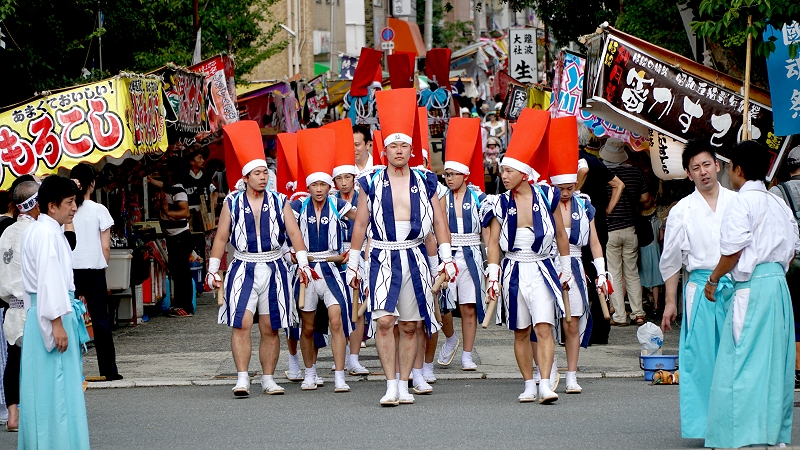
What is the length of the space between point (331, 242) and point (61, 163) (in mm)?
3218

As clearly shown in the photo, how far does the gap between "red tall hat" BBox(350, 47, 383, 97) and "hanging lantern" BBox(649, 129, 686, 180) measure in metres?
14.9

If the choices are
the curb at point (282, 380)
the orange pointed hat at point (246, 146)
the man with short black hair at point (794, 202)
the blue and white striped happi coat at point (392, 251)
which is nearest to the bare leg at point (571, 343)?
the curb at point (282, 380)

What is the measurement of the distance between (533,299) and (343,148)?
97.6 inches

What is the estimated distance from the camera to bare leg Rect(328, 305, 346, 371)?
1048 centimetres

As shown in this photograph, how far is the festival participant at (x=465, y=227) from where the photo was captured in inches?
444

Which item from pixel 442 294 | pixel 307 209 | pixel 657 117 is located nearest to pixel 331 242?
pixel 307 209

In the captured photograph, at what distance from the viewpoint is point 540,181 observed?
10.2m

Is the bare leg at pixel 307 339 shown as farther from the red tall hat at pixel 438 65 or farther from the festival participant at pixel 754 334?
the red tall hat at pixel 438 65

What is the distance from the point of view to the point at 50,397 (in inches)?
289

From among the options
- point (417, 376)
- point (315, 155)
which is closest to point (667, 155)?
point (315, 155)

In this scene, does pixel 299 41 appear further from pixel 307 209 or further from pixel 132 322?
pixel 307 209

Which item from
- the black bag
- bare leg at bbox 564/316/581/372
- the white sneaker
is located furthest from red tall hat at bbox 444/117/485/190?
the black bag

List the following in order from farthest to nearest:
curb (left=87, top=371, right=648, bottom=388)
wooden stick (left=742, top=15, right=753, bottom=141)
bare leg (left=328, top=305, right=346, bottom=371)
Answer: wooden stick (left=742, top=15, right=753, bottom=141) → curb (left=87, top=371, right=648, bottom=388) → bare leg (left=328, top=305, right=346, bottom=371)

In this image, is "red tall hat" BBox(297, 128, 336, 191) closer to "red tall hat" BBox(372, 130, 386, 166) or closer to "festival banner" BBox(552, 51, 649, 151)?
"red tall hat" BBox(372, 130, 386, 166)
